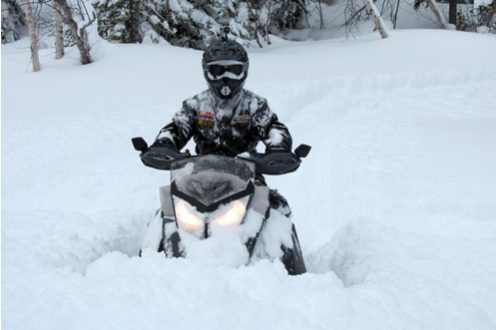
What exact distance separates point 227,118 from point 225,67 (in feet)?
1.28

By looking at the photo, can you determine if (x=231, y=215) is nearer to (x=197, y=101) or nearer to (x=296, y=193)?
(x=197, y=101)

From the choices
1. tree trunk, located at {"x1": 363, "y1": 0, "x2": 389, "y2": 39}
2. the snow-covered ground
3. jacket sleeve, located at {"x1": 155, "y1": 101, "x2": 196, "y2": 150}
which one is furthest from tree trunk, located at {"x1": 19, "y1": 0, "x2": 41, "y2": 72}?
tree trunk, located at {"x1": 363, "y1": 0, "x2": 389, "y2": 39}

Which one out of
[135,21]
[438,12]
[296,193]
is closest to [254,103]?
[296,193]

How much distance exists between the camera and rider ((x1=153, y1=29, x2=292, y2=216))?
3793 millimetres

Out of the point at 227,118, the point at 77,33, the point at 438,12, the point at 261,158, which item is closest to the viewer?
the point at 261,158

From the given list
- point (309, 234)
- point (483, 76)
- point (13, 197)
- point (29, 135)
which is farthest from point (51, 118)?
point (483, 76)

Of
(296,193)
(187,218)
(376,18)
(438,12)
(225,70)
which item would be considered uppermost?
(225,70)

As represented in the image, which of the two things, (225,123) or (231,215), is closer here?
(231,215)

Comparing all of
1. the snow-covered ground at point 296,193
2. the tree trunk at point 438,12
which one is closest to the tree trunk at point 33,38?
the snow-covered ground at point 296,193

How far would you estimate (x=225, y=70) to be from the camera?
12.4ft

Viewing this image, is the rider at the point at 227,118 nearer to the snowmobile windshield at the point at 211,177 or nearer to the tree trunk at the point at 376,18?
the snowmobile windshield at the point at 211,177

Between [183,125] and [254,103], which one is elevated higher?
[254,103]

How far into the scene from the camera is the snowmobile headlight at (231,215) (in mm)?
3057

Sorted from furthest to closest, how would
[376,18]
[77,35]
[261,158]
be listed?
[376,18]
[77,35]
[261,158]
